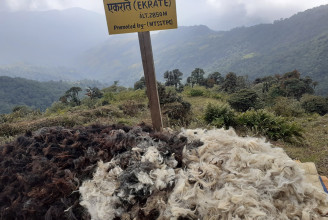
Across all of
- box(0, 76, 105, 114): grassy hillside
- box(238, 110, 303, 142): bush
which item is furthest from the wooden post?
box(0, 76, 105, 114): grassy hillside

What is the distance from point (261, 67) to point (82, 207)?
12125 centimetres

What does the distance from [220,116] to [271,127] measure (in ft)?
4.44

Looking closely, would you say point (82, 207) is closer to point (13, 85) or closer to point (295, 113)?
point (295, 113)

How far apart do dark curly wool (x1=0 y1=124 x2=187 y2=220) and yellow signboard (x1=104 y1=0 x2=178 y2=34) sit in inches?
54.0

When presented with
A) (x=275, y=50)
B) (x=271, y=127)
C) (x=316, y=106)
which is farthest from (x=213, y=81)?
(x=275, y=50)

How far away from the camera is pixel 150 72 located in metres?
3.13

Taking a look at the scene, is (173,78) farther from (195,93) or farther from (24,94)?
(24,94)

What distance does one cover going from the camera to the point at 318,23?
129125 mm

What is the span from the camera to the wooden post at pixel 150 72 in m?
2.99

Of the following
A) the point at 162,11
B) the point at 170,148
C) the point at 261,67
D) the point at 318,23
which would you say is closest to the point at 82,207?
the point at 170,148

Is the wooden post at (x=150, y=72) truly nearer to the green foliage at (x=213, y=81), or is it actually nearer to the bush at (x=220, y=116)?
the bush at (x=220, y=116)

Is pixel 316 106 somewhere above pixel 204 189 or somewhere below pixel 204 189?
below

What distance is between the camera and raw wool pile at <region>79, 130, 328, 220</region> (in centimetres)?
162

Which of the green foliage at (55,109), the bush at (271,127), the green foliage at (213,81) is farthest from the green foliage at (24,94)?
the bush at (271,127)
